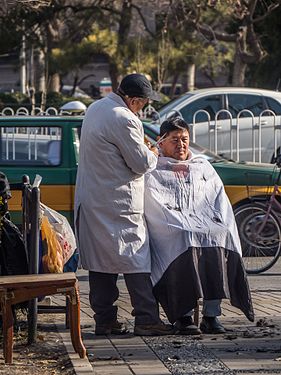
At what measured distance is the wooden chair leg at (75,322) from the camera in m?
6.81

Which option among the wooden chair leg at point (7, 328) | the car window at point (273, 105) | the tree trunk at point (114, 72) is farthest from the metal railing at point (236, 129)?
the tree trunk at point (114, 72)

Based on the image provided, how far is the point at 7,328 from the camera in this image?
265 inches

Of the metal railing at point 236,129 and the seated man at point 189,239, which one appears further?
the metal railing at point 236,129

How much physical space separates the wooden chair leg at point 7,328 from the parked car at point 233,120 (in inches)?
A: 366

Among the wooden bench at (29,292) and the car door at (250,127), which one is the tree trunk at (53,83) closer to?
the car door at (250,127)

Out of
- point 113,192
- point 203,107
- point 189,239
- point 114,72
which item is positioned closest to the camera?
point 113,192

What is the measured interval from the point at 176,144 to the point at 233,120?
8577mm

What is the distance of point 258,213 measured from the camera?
1213 cm

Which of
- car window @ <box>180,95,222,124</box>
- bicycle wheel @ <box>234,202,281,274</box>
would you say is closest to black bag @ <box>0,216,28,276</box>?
bicycle wheel @ <box>234,202,281,274</box>

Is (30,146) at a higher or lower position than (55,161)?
higher

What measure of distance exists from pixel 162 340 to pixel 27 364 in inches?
45.0

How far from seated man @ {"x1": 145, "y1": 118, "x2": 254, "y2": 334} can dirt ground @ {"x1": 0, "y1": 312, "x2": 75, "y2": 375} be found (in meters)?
0.88

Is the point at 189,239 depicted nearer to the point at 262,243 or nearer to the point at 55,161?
the point at 262,243

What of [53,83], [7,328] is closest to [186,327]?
[7,328]
